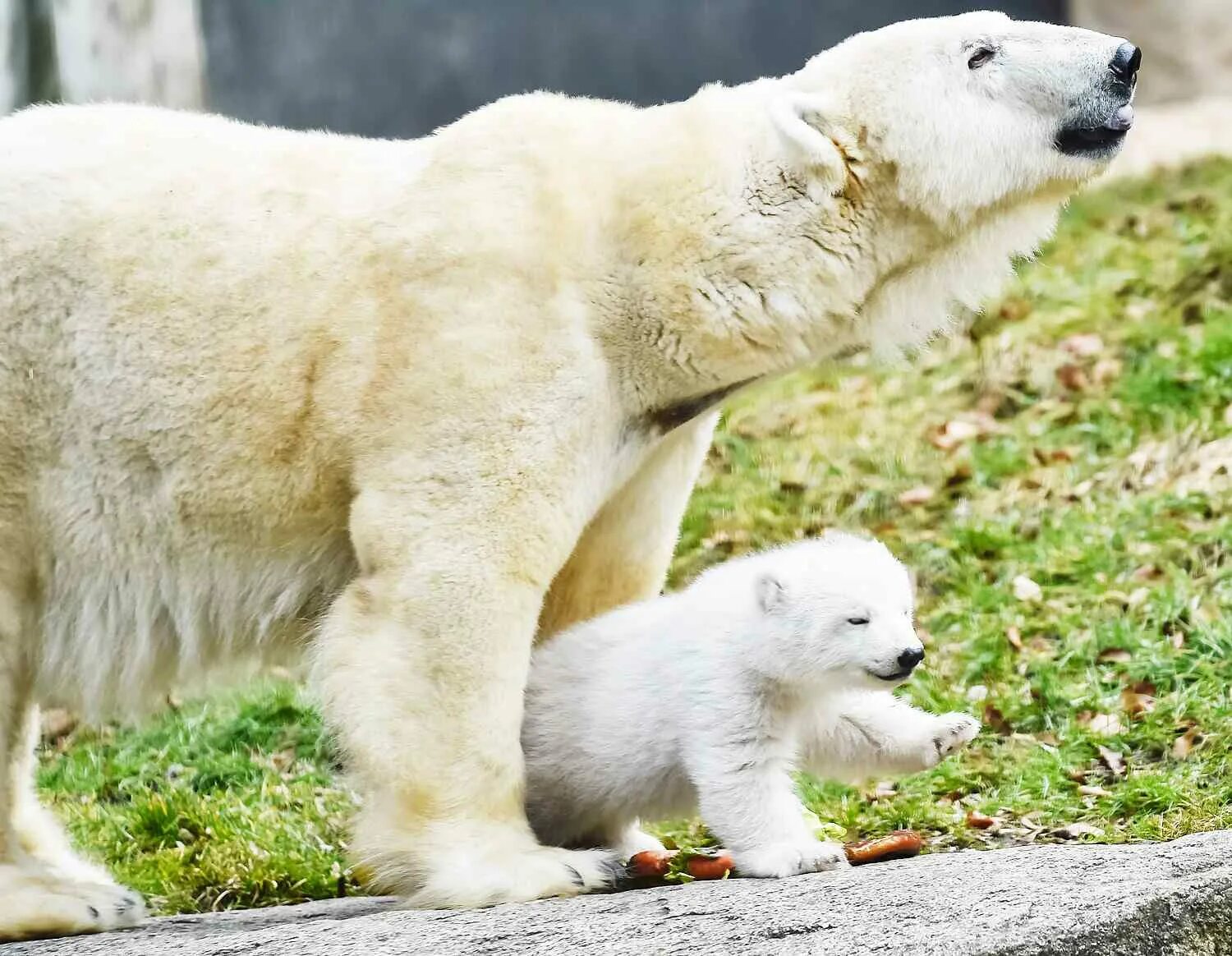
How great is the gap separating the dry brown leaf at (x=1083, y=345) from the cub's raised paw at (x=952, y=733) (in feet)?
15.1

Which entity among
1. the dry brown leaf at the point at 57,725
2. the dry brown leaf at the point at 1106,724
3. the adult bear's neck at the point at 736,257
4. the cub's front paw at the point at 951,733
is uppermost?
the adult bear's neck at the point at 736,257

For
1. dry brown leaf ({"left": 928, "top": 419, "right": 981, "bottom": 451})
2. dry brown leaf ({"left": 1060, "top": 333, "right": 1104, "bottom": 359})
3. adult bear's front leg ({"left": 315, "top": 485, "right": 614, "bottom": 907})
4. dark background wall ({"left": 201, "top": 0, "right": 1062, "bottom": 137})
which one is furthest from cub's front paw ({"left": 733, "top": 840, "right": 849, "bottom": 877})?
dark background wall ({"left": 201, "top": 0, "right": 1062, "bottom": 137})

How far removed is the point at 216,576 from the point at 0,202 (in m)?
1.01

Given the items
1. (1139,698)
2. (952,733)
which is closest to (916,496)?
(1139,698)

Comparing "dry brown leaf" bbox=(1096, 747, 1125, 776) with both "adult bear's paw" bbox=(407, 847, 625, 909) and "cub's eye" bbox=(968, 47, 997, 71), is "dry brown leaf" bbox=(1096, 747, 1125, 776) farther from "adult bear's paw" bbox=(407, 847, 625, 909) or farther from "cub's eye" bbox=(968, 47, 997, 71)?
"cub's eye" bbox=(968, 47, 997, 71)

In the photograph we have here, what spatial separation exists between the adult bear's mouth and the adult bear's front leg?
1404 mm

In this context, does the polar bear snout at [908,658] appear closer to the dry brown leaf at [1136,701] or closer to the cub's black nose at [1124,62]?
the cub's black nose at [1124,62]

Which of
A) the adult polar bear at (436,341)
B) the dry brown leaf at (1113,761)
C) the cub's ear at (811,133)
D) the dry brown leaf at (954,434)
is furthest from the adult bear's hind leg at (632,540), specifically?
the dry brown leaf at (954,434)

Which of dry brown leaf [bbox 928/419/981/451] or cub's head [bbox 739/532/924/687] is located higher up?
dry brown leaf [bbox 928/419/981/451]

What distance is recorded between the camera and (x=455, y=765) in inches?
151

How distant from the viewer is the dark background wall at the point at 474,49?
401 inches

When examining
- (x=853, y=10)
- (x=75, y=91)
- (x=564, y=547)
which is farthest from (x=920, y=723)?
(x=853, y=10)

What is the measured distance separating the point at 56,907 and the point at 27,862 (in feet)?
1.47

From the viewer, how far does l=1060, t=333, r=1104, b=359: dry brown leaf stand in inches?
333
